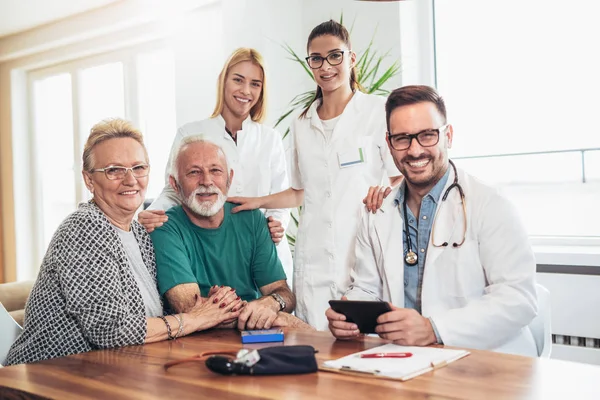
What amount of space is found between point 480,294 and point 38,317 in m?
1.31

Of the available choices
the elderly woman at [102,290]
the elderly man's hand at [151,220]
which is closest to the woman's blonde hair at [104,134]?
the elderly woman at [102,290]

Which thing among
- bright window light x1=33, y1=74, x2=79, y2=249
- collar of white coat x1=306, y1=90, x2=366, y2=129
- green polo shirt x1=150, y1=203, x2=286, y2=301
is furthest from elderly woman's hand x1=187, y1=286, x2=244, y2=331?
bright window light x1=33, y1=74, x2=79, y2=249

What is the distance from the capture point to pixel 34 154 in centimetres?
819

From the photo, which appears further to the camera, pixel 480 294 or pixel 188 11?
pixel 188 11

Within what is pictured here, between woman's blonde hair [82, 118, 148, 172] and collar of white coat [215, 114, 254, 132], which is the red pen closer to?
woman's blonde hair [82, 118, 148, 172]

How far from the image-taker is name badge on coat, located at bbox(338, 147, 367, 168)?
8.91 feet

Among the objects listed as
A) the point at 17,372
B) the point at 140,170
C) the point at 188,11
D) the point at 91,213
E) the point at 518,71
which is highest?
the point at 188,11

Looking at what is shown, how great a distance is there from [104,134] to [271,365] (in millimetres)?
1097

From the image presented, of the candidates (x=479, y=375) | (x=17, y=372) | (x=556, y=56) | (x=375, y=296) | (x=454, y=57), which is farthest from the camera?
(x=454, y=57)

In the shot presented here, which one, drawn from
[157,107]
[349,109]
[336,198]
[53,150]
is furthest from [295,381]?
[53,150]

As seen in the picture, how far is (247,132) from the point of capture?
310 cm

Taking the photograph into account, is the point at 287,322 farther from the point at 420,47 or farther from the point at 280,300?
the point at 420,47

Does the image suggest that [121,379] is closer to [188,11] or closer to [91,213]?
[91,213]

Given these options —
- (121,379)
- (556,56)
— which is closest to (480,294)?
(121,379)
